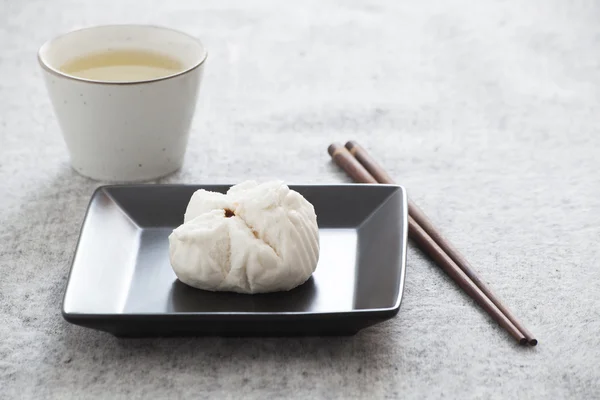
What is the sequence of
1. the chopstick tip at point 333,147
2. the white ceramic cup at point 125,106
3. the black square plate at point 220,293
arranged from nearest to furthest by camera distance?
the black square plate at point 220,293, the white ceramic cup at point 125,106, the chopstick tip at point 333,147

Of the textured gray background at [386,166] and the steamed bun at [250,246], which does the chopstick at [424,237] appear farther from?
the steamed bun at [250,246]

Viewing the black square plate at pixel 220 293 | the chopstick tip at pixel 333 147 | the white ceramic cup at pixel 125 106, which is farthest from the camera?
the chopstick tip at pixel 333 147

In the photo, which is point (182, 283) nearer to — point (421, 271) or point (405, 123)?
point (421, 271)

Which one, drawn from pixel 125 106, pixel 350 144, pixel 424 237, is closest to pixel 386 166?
pixel 350 144

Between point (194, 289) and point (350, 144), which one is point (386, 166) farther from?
point (194, 289)

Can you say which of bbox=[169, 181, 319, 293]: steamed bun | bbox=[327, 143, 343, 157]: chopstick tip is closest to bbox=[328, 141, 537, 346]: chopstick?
bbox=[327, 143, 343, 157]: chopstick tip

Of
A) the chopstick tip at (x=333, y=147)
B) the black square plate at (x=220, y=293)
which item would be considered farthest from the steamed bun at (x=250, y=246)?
the chopstick tip at (x=333, y=147)
